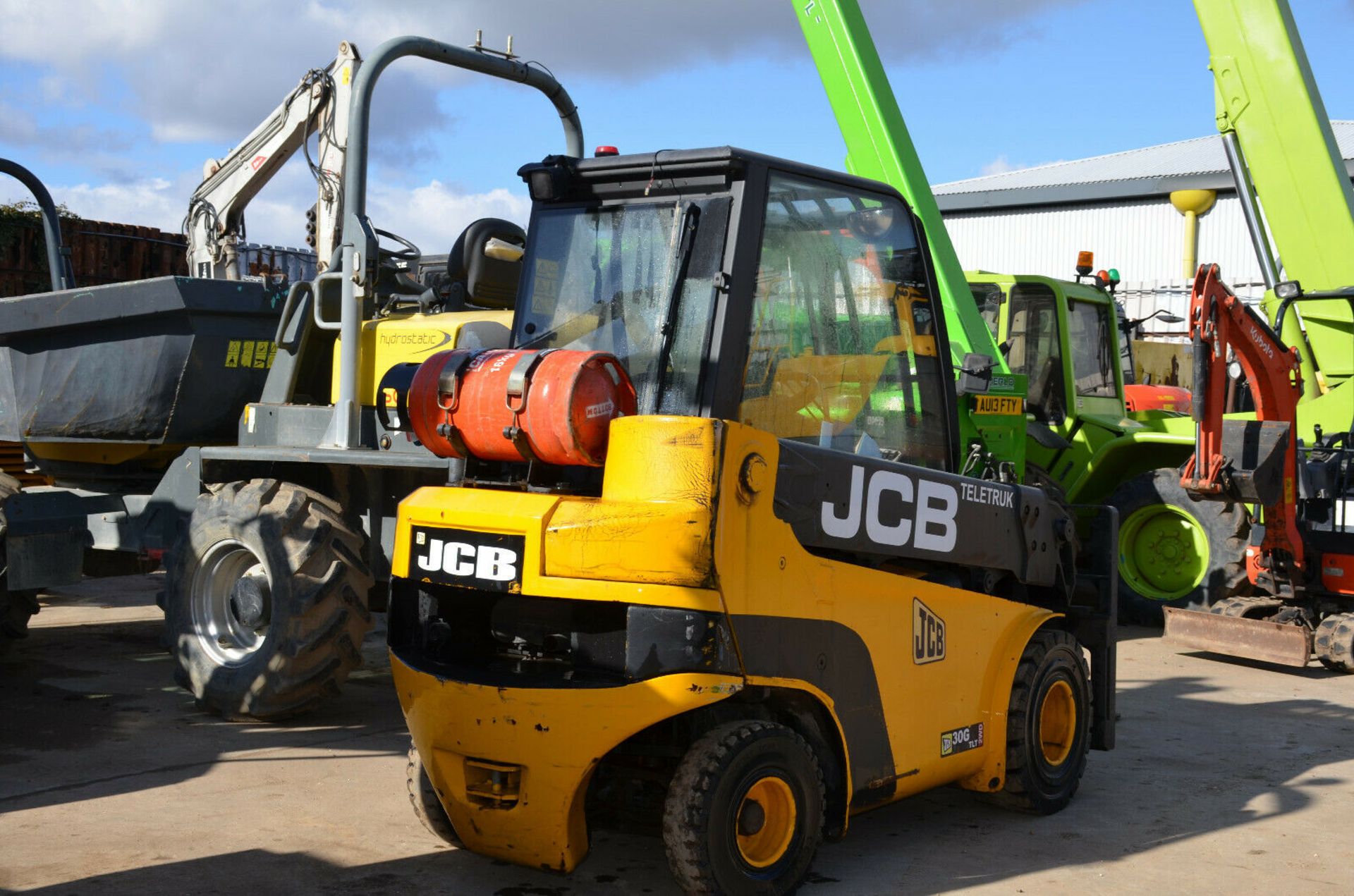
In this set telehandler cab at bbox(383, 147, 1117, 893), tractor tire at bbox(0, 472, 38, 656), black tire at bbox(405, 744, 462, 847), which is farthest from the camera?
tractor tire at bbox(0, 472, 38, 656)

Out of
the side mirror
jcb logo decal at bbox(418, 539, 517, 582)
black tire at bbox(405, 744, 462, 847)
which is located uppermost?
the side mirror

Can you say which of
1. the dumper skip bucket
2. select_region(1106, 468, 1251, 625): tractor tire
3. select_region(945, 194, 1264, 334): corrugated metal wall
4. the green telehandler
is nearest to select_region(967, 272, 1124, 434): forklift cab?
the green telehandler

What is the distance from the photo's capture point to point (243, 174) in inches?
367

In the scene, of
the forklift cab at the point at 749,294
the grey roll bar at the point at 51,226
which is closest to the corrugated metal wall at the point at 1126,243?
the grey roll bar at the point at 51,226

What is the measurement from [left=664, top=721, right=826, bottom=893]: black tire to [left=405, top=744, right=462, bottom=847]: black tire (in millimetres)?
896

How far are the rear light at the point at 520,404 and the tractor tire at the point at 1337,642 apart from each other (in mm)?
5875

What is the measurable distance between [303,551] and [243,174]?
13.6 feet

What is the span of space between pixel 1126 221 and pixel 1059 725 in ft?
91.4

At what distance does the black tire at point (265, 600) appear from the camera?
6.11 m

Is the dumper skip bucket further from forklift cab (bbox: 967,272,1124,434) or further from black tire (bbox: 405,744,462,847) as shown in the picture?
forklift cab (bbox: 967,272,1124,434)

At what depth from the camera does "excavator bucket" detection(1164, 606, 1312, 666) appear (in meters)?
8.38

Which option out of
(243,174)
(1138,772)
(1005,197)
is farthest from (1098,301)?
(1005,197)

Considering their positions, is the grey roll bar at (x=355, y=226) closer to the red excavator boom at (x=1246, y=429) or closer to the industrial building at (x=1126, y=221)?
the red excavator boom at (x=1246, y=429)

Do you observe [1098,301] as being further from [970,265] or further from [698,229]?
[970,265]
